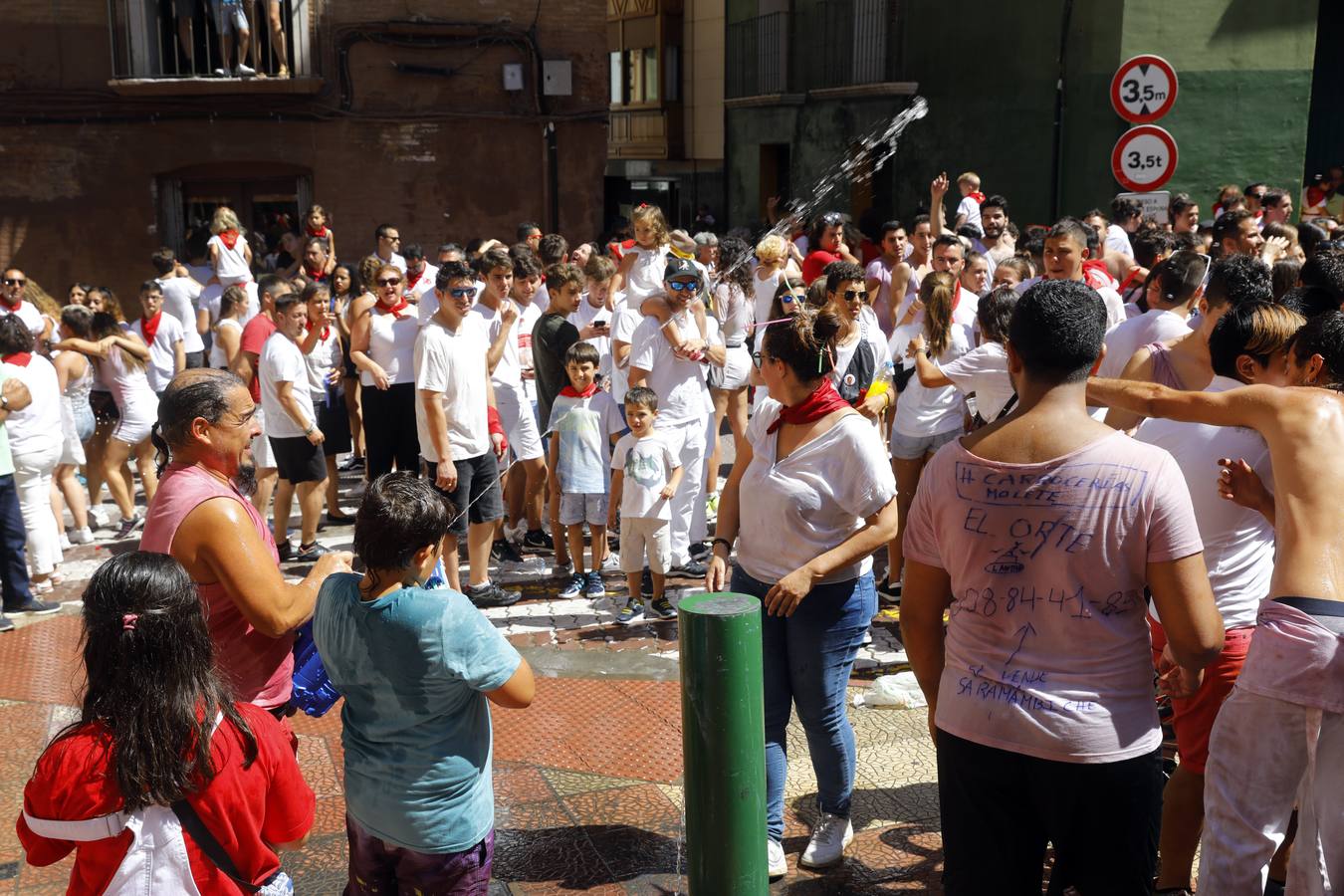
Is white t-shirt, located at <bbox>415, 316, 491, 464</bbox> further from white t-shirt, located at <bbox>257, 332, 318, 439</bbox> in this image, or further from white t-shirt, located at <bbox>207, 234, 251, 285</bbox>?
white t-shirt, located at <bbox>207, 234, 251, 285</bbox>

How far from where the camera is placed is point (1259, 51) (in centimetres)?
1767

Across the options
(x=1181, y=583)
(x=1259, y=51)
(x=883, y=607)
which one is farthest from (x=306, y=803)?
(x=1259, y=51)

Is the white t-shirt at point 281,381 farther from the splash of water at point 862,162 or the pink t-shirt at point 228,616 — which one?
the splash of water at point 862,162

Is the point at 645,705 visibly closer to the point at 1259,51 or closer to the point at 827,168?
the point at 1259,51

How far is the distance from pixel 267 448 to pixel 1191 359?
6.18 metres

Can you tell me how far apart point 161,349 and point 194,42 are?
32.1 feet

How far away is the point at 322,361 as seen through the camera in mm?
9242

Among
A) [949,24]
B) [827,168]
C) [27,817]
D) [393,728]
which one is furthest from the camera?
[827,168]

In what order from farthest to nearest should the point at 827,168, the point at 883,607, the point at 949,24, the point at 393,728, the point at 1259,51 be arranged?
the point at 827,168 < the point at 949,24 < the point at 1259,51 < the point at 883,607 < the point at 393,728

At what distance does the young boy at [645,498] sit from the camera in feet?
23.4

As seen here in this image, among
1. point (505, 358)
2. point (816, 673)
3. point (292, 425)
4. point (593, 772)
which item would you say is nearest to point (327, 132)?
point (292, 425)

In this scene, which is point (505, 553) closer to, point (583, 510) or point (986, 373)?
point (583, 510)

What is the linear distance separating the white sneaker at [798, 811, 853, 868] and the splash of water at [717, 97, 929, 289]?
16.7 meters

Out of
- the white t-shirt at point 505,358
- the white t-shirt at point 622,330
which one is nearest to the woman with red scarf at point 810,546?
the white t-shirt at point 622,330
